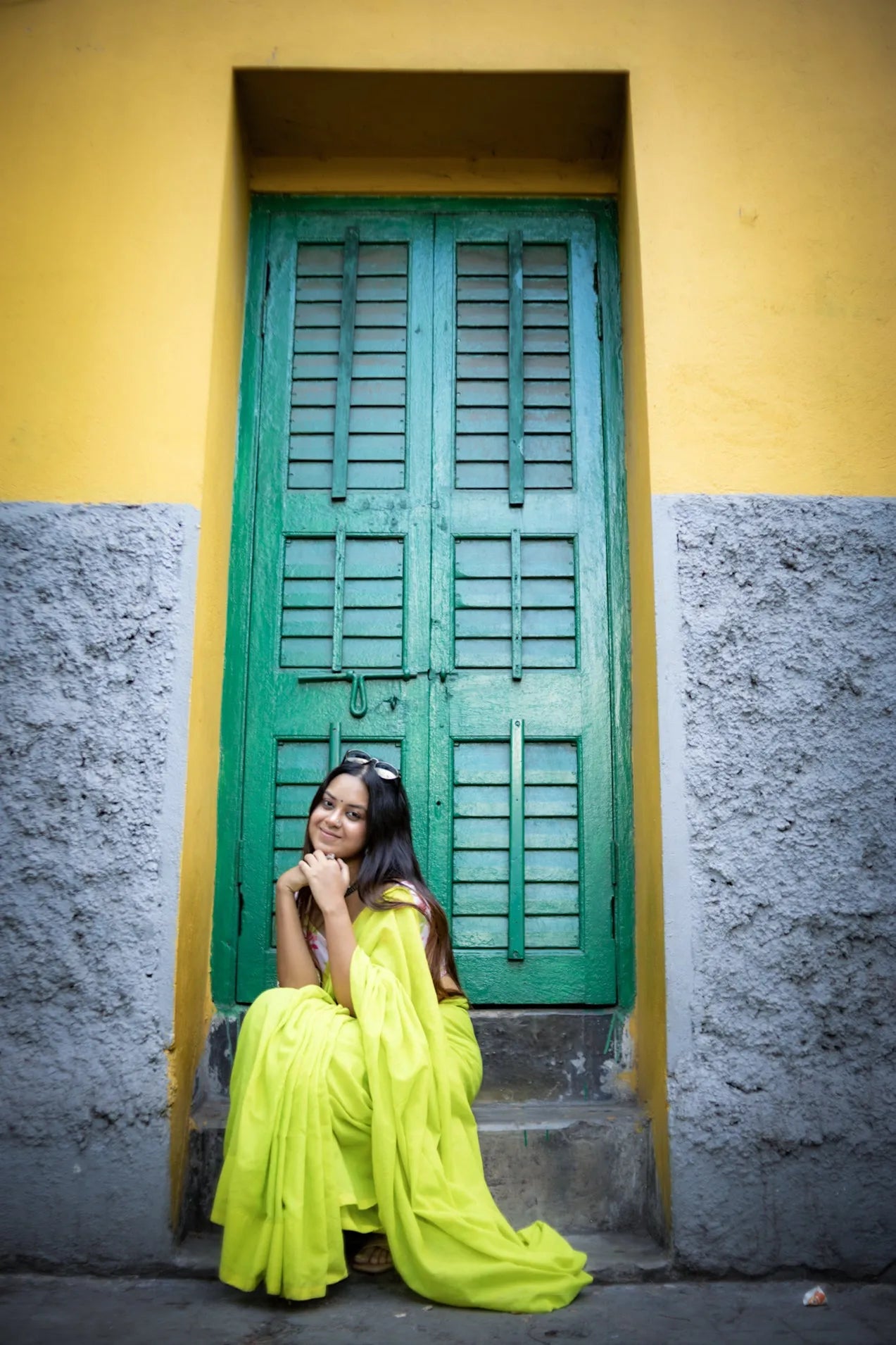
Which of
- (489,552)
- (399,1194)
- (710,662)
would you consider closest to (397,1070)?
(399,1194)

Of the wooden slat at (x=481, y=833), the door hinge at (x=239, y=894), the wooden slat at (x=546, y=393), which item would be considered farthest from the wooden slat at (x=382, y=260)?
the door hinge at (x=239, y=894)

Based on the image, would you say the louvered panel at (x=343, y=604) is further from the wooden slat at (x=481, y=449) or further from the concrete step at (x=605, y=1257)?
the concrete step at (x=605, y=1257)

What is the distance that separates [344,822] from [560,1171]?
1.16 m

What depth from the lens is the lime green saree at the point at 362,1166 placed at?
2.56 metres

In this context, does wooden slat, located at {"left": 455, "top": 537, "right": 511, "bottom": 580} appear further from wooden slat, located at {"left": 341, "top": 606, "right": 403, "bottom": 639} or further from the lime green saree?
the lime green saree

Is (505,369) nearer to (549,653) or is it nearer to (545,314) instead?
(545,314)

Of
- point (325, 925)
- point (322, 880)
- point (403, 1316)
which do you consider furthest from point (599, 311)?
point (403, 1316)

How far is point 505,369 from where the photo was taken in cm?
388

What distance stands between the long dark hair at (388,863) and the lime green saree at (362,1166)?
0.23m

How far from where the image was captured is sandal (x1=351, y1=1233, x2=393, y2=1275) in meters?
2.74

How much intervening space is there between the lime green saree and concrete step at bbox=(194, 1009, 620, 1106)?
513mm

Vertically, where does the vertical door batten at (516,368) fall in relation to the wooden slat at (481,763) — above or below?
above

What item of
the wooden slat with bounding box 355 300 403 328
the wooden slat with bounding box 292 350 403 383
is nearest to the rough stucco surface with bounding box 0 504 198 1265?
the wooden slat with bounding box 292 350 403 383

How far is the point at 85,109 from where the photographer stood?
11.8 feet
